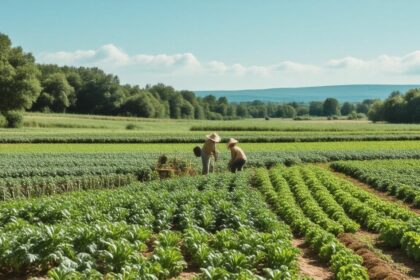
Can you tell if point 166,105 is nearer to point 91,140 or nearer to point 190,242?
point 91,140

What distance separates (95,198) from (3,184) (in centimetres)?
778

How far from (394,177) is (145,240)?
50.5 ft

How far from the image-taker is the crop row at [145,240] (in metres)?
8.66

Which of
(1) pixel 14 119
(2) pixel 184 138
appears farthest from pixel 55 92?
(2) pixel 184 138

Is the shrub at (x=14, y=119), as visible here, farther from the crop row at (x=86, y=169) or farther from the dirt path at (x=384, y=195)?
the dirt path at (x=384, y=195)

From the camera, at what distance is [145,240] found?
11586mm

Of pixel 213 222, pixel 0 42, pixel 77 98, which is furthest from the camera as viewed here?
pixel 77 98

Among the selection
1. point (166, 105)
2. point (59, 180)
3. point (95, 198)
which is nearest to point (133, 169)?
point (59, 180)

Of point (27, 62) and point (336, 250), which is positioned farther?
point (27, 62)

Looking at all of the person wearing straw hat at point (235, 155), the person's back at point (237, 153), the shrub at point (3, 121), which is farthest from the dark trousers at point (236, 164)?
the shrub at point (3, 121)

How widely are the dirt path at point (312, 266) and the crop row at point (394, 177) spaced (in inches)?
292

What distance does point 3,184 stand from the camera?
21.9 m

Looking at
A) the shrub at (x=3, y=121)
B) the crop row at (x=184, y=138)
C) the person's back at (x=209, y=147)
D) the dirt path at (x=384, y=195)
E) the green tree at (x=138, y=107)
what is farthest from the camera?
the green tree at (x=138, y=107)

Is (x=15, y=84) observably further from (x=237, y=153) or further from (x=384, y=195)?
(x=384, y=195)
